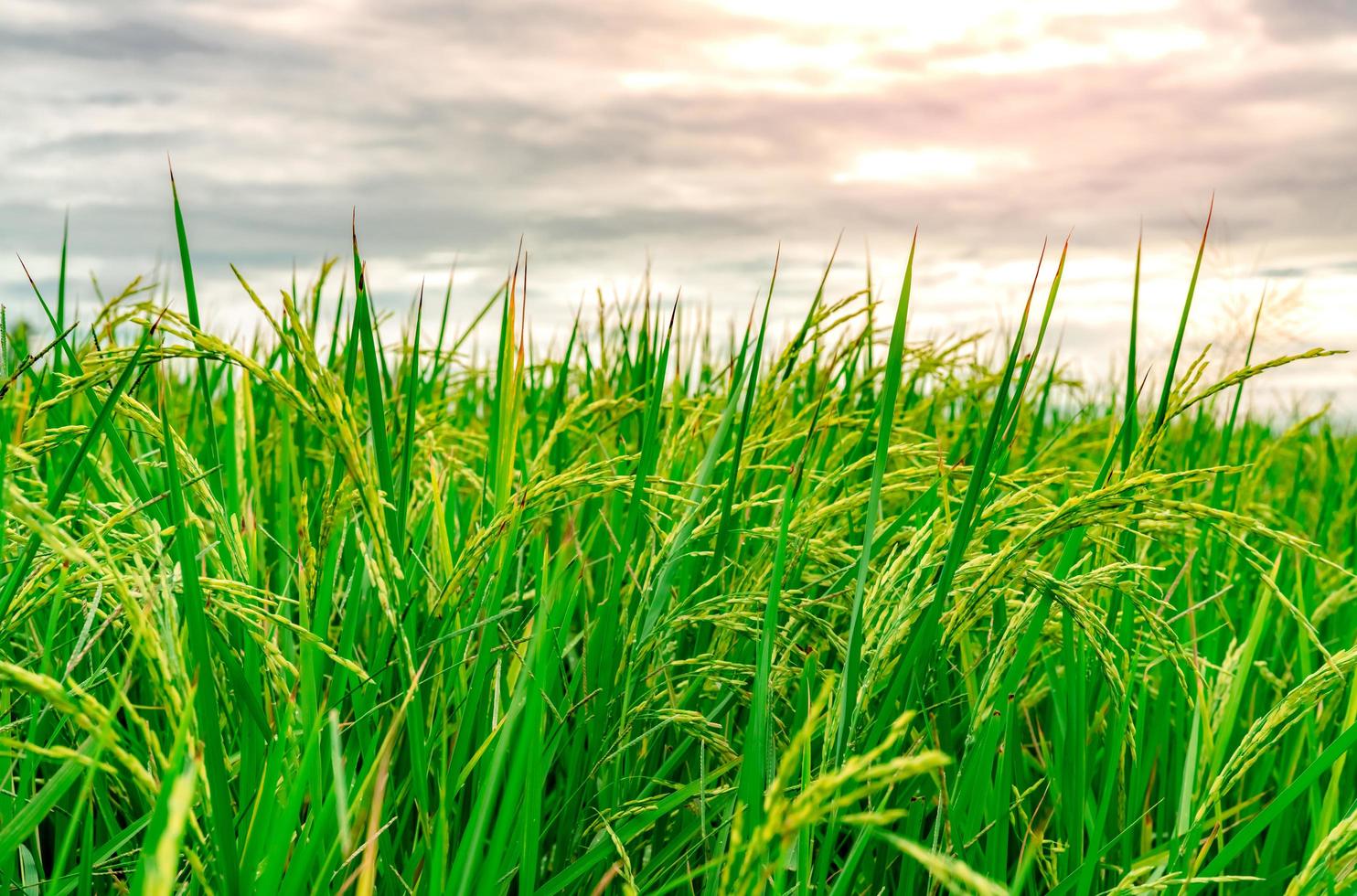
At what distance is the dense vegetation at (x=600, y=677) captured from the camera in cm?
97

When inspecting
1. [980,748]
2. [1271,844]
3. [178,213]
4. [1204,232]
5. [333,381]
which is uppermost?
[1204,232]

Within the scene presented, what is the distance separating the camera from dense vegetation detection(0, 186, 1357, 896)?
968 mm

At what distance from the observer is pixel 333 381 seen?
960 mm

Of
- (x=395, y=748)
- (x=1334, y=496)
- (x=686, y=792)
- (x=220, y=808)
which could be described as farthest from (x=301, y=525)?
(x=1334, y=496)

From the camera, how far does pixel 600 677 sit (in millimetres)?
1378

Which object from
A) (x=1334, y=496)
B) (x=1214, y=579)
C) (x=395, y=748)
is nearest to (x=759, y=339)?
(x=395, y=748)

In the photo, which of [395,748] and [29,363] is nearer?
[29,363]

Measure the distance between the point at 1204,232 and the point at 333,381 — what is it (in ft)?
3.84

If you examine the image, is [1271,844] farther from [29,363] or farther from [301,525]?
[29,363]

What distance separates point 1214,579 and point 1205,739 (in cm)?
93

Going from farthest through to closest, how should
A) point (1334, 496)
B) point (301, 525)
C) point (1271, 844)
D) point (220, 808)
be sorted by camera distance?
point (1334, 496)
point (1271, 844)
point (301, 525)
point (220, 808)

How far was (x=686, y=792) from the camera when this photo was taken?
1.25m

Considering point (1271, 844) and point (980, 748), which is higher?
point (980, 748)

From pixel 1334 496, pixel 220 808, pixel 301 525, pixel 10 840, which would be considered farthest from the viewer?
pixel 1334 496
